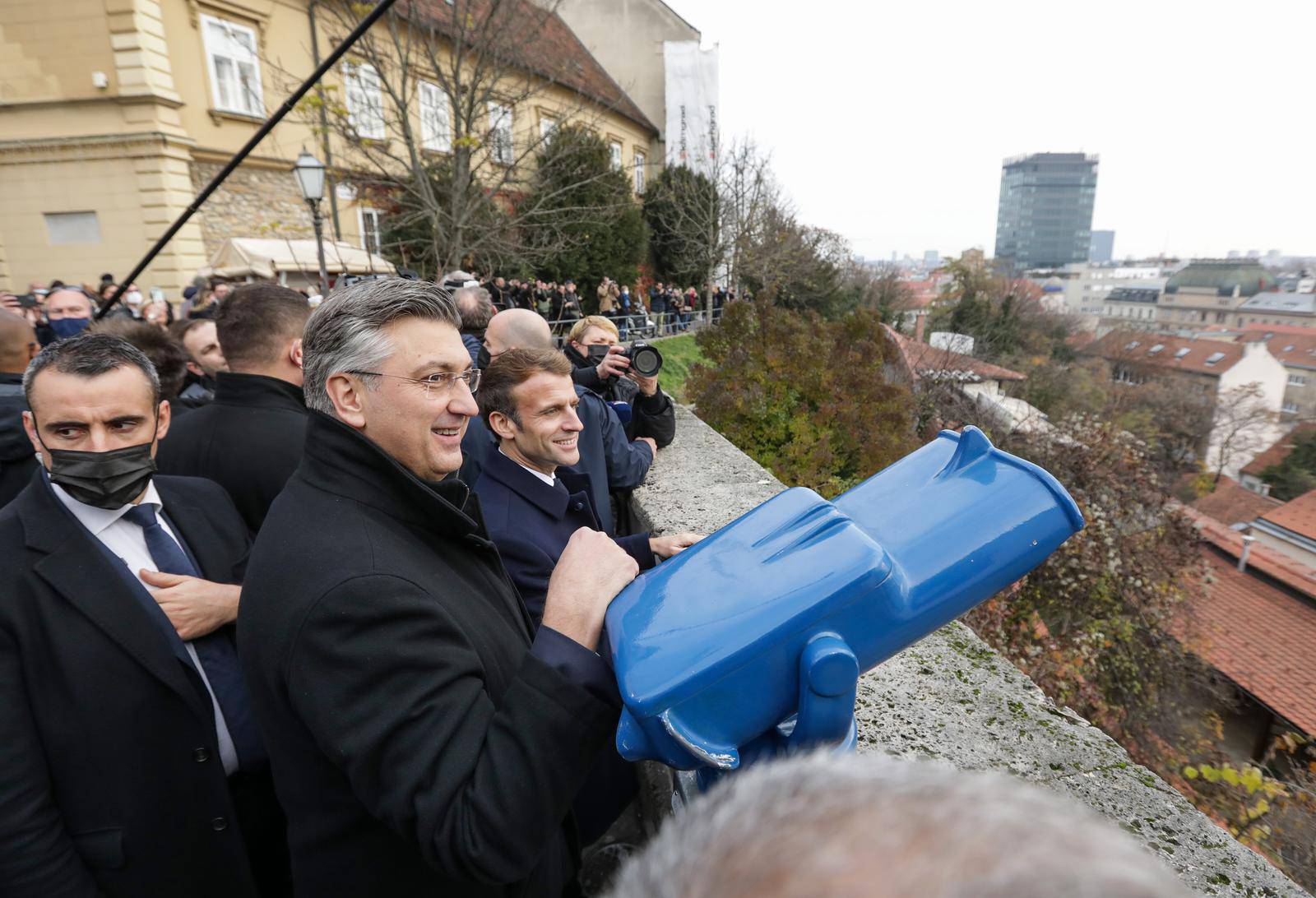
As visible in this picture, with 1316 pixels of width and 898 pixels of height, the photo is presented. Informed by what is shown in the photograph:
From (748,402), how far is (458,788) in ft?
17.3

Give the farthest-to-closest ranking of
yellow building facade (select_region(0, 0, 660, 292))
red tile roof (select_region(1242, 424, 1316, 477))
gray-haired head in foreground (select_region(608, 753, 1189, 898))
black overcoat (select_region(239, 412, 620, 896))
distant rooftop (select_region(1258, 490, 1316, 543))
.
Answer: red tile roof (select_region(1242, 424, 1316, 477)), distant rooftop (select_region(1258, 490, 1316, 543)), yellow building facade (select_region(0, 0, 660, 292)), black overcoat (select_region(239, 412, 620, 896)), gray-haired head in foreground (select_region(608, 753, 1189, 898))

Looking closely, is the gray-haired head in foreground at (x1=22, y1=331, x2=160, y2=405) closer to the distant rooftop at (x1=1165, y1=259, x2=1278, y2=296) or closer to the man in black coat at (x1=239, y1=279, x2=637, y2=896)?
the man in black coat at (x1=239, y1=279, x2=637, y2=896)

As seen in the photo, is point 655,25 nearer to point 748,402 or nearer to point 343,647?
point 748,402

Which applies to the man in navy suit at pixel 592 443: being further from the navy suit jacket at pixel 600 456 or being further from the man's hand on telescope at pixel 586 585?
the man's hand on telescope at pixel 586 585

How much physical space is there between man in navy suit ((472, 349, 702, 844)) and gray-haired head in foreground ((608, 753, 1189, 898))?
3.98 ft

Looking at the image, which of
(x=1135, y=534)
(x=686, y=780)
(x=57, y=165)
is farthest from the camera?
(x=57, y=165)

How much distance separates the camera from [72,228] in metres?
12.7

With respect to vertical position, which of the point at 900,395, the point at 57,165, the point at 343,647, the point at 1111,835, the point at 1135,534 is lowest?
the point at 1135,534

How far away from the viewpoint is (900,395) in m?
6.84

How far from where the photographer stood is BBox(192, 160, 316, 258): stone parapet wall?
42.1 ft

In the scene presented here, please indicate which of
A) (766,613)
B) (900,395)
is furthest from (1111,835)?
(900,395)

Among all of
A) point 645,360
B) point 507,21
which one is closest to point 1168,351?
point 507,21

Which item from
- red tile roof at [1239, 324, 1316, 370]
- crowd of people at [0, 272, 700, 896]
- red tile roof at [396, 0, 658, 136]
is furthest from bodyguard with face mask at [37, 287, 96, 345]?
red tile roof at [1239, 324, 1316, 370]

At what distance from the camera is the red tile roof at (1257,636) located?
13.9 m
